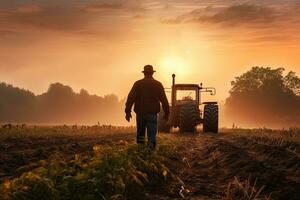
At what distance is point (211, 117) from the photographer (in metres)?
28.8

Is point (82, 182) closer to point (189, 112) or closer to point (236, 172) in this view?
point (236, 172)

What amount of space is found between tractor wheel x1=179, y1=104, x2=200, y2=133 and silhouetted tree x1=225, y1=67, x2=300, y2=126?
5821cm

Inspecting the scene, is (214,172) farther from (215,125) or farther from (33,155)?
(215,125)

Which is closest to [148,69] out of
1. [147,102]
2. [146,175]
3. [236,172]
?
[147,102]

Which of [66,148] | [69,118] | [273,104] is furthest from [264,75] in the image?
[66,148]

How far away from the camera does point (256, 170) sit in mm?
10969

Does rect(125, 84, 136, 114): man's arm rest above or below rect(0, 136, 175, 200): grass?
above

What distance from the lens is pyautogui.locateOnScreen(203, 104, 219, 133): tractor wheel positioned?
2850cm

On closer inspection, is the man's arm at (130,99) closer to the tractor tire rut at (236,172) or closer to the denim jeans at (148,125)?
the denim jeans at (148,125)

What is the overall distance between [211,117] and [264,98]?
62.7m

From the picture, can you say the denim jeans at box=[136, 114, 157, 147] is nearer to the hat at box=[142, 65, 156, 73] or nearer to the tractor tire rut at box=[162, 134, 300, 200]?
the tractor tire rut at box=[162, 134, 300, 200]

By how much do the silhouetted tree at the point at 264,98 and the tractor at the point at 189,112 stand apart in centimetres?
5676

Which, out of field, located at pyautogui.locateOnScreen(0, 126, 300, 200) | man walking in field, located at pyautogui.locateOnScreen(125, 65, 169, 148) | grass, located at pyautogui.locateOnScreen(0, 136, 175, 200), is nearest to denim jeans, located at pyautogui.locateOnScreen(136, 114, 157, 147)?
man walking in field, located at pyautogui.locateOnScreen(125, 65, 169, 148)

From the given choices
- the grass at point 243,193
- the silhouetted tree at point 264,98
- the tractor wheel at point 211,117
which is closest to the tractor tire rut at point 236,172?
the grass at point 243,193
